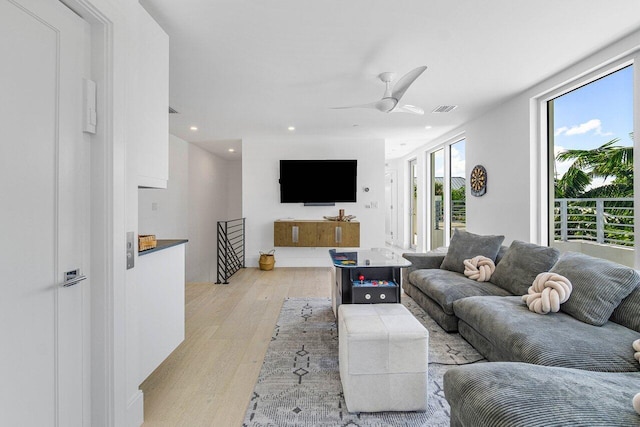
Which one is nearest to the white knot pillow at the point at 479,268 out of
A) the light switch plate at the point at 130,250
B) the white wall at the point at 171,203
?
the light switch plate at the point at 130,250

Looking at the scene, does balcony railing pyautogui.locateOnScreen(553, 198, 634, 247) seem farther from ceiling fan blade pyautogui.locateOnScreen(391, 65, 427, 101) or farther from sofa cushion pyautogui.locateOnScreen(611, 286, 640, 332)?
ceiling fan blade pyautogui.locateOnScreen(391, 65, 427, 101)

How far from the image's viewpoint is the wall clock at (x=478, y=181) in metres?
4.43

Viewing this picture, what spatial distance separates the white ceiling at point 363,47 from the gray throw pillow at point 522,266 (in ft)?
5.73

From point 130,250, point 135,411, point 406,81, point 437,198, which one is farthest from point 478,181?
point 135,411

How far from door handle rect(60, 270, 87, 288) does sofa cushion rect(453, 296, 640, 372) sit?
2.28 metres

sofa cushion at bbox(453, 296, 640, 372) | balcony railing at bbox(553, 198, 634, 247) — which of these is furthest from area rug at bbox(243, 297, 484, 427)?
balcony railing at bbox(553, 198, 634, 247)

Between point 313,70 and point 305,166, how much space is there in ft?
9.43

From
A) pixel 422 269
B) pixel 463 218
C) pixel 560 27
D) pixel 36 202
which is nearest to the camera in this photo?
pixel 36 202

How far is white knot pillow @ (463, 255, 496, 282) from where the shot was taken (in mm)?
2990

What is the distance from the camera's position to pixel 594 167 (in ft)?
9.66

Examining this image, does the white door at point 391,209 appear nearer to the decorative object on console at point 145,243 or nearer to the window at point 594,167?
the window at point 594,167

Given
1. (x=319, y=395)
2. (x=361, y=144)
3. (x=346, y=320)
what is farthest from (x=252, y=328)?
(x=361, y=144)

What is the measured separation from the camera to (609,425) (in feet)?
3.24

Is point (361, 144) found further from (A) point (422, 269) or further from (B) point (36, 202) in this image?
(B) point (36, 202)
